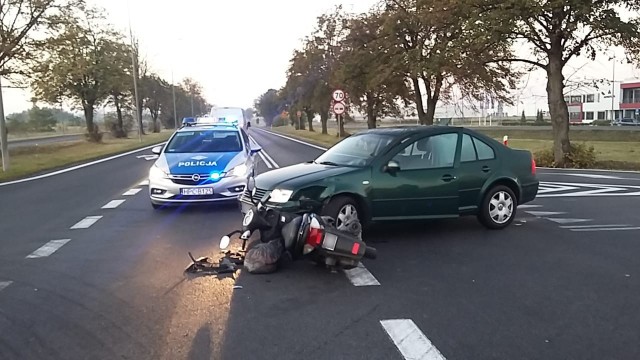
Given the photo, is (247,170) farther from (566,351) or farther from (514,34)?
(514,34)

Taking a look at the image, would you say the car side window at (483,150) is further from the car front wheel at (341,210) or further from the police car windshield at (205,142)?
the police car windshield at (205,142)

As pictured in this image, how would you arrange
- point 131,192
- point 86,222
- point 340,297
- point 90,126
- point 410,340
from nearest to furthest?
point 410,340
point 340,297
point 86,222
point 131,192
point 90,126

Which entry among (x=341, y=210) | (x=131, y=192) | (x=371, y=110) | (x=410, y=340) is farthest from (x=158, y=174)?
(x=371, y=110)

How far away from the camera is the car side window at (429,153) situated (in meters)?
7.82

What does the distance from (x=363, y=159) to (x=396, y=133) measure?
2.27 ft

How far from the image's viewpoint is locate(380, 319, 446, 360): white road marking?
3986 mm

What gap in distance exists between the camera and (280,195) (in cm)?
720

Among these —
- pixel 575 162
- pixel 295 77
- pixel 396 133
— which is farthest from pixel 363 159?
pixel 295 77

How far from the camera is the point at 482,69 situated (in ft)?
75.2

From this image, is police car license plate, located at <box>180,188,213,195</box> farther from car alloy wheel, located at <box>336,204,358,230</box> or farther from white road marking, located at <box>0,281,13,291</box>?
white road marking, located at <box>0,281,13,291</box>

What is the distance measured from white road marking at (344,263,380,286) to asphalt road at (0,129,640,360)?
0.04 m

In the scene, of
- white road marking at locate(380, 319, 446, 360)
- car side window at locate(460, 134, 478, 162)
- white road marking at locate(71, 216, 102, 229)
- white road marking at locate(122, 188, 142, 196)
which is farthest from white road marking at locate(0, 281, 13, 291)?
white road marking at locate(122, 188, 142, 196)

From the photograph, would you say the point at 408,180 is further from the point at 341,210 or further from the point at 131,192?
the point at 131,192

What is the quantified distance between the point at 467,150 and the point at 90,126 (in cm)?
4454
